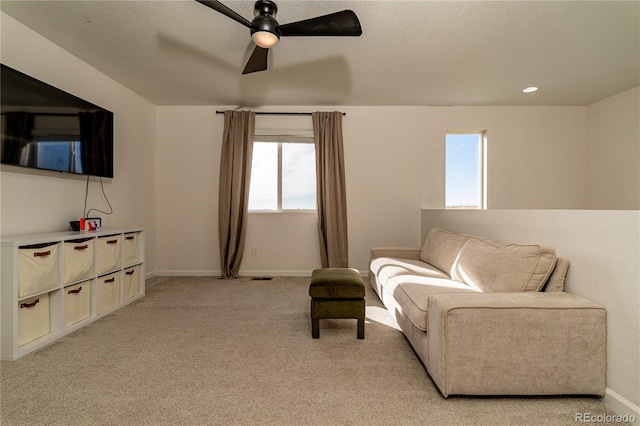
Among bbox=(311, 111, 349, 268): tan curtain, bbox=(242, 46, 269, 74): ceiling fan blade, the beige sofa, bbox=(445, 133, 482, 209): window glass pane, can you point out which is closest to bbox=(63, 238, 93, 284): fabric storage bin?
bbox=(242, 46, 269, 74): ceiling fan blade

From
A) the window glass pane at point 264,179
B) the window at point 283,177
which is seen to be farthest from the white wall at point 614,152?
the window glass pane at point 264,179

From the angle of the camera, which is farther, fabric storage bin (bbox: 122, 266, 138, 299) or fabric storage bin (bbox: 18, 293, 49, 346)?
fabric storage bin (bbox: 122, 266, 138, 299)

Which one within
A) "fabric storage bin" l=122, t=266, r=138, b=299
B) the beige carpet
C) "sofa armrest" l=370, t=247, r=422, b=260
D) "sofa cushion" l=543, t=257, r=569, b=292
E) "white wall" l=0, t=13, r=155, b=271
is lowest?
the beige carpet

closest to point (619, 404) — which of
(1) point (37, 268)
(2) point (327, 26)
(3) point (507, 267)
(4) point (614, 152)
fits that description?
(3) point (507, 267)

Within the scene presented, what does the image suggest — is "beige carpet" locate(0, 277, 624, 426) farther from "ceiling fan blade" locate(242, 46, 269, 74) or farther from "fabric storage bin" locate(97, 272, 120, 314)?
"ceiling fan blade" locate(242, 46, 269, 74)

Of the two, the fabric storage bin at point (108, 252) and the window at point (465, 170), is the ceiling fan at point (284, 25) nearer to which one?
the fabric storage bin at point (108, 252)

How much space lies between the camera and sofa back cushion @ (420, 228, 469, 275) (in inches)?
97.3


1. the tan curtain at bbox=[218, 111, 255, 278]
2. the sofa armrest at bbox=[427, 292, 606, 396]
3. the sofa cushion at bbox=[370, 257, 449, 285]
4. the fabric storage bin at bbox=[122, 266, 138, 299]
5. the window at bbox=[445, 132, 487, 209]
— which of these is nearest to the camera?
the sofa armrest at bbox=[427, 292, 606, 396]

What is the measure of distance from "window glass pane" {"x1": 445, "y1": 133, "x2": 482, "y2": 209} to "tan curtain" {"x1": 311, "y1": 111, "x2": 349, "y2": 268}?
5.50ft

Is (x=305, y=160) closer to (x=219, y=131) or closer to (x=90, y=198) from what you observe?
(x=219, y=131)

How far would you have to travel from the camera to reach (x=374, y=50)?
2514mm

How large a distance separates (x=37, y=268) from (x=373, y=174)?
365 cm

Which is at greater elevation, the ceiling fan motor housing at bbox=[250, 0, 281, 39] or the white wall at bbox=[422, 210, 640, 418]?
the ceiling fan motor housing at bbox=[250, 0, 281, 39]

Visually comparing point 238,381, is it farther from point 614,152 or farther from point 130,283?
point 614,152
